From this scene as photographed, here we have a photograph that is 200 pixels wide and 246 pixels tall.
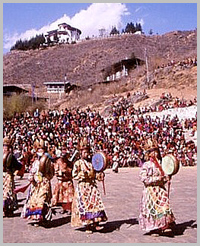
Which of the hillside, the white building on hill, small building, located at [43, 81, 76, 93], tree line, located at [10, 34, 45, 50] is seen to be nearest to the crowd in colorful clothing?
the hillside

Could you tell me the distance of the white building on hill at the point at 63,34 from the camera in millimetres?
127062

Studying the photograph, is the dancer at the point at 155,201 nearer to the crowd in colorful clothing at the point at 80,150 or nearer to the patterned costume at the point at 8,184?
the crowd in colorful clothing at the point at 80,150

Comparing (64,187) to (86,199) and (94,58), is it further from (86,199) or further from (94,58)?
(94,58)

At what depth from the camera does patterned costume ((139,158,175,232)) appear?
6.93 meters

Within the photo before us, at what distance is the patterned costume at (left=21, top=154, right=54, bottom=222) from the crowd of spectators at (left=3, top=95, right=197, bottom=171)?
12.3 metres

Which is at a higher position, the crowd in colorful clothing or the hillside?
the hillside

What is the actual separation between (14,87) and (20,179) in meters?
49.5

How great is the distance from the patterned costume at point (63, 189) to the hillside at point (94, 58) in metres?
47.0

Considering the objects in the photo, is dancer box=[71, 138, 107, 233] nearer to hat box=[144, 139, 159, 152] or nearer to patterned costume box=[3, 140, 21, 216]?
hat box=[144, 139, 159, 152]

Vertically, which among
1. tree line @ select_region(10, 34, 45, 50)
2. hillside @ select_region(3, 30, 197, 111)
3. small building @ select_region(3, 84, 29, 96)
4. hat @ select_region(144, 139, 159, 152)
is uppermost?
tree line @ select_region(10, 34, 45, 50)

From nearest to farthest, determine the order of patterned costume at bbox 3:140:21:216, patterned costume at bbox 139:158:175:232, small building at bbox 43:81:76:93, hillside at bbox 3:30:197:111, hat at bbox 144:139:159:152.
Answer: patterned costume at bbox 139:158:175:232, hat at bbox 144:139:159:152, patterned costume at bbox 3:140:21:216, small building at bbox 43:81:76:93, hillside at bbox 3:30:197:111

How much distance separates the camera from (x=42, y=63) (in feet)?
298

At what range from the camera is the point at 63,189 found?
9266 mm

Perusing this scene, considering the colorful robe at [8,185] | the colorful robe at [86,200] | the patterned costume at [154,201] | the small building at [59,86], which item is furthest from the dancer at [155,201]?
the small building at [59,86]
